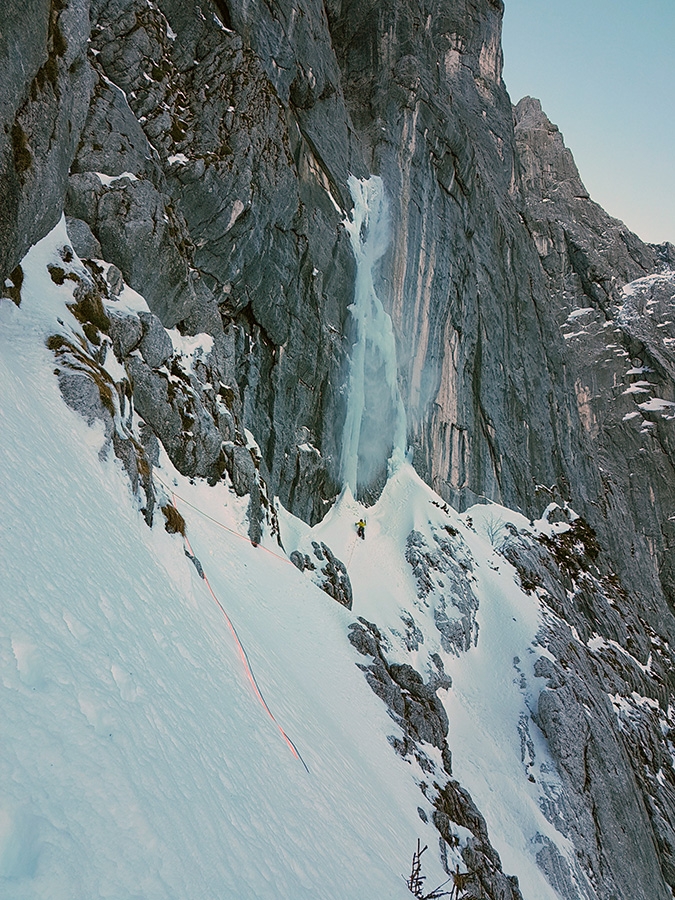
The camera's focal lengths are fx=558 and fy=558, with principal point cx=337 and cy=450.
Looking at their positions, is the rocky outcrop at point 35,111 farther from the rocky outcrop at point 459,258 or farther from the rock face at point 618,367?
the rock face at point 618,367

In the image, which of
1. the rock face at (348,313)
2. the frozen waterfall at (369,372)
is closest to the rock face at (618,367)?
the rock face at (348,313)

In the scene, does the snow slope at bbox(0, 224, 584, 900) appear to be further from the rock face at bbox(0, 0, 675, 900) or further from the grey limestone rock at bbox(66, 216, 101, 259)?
the grey limestone rock at bbox(66, 216, 101, 259)

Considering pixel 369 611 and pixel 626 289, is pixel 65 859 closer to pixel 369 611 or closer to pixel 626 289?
pixel 369 611

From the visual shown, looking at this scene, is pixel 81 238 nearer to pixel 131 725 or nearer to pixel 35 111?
pixel 35 111

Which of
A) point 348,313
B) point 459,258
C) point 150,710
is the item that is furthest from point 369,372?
point 150,710

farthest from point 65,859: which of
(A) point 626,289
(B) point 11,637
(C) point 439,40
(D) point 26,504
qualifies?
(A) point 626,289

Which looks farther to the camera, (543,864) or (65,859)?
(543,864)
